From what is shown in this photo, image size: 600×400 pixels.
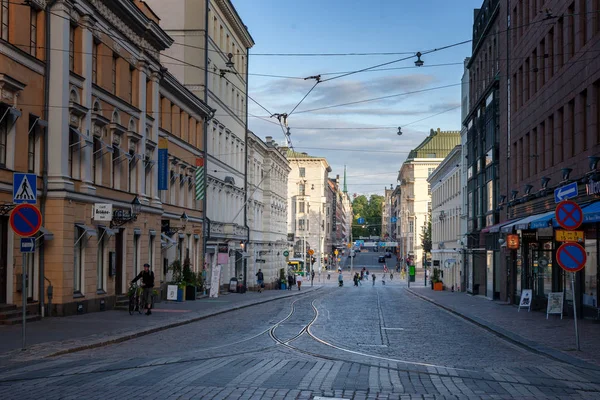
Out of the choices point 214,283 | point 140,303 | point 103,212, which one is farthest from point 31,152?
point 214,283

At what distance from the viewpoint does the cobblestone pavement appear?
1145cm

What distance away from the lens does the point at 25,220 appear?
16.1m

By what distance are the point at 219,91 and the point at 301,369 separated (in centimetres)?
4285

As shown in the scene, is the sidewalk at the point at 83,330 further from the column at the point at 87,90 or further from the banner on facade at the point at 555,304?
the banner on facade at the point at 555,304

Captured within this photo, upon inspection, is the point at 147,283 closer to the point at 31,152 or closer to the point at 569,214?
the point at 31,152

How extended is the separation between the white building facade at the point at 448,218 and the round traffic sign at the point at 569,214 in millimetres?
46075

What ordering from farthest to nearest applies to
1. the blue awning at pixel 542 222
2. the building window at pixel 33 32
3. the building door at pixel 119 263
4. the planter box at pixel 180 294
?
the planter box at pixel 180 294 < the building door at pixel 119 263 < the blue awning at pixel 542 222 < the building window at pixel 33 32

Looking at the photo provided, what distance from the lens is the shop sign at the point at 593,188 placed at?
23.9 metres

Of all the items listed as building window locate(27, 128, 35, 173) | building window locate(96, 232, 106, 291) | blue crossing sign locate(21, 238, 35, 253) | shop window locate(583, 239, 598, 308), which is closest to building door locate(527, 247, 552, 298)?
shop window locate(583, 239, 598, 308)

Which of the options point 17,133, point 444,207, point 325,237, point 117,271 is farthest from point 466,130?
point 325,237

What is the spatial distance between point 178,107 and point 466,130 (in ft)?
82.6

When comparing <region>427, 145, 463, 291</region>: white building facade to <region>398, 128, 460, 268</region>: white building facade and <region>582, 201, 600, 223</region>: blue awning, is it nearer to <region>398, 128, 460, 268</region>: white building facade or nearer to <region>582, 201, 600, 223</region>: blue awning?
<region>582, 201, 600, 223</region>: blue awning

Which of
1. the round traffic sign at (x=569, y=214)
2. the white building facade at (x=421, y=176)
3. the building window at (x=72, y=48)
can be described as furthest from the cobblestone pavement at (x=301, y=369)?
the white building facade at (x=421, y=176)

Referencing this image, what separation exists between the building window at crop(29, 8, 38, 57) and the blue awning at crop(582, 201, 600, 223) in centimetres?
1620
